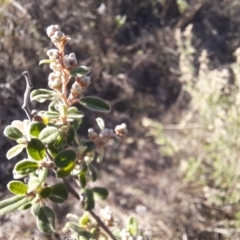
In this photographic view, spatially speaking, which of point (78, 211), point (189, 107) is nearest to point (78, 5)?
point (189, 107)

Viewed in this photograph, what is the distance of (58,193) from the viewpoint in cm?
98

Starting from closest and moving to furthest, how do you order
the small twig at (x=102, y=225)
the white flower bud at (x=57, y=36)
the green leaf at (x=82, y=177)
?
1. the white flower bud at (x=57, y=36)
2. the green leaf at (x=82, y=177)
3. the small twig at (x=102, y=225)

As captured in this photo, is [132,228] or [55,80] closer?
[55,80]

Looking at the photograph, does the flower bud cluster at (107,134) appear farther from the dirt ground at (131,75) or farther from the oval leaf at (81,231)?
the dirt ground at (131,75)

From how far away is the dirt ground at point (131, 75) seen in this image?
197cm

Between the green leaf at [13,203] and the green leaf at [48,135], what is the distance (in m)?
0.16

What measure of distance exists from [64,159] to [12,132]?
140 millimetres

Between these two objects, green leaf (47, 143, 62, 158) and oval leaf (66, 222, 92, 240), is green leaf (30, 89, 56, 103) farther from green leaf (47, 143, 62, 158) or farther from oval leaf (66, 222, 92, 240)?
oval leaf (66, 222, 92, 240)

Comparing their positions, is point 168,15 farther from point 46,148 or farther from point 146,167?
point 46,148

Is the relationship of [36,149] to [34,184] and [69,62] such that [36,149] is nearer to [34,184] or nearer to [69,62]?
[34,184]

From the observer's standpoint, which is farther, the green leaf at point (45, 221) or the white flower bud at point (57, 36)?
the green leaf at point (45, 221)

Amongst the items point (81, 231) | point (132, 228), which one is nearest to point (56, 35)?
point (81, 231)

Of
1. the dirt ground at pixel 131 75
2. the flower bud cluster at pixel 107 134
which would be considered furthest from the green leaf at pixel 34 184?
the dirt ground at pixel 131 75

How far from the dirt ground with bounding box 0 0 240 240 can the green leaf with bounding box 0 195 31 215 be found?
0.89 meters
